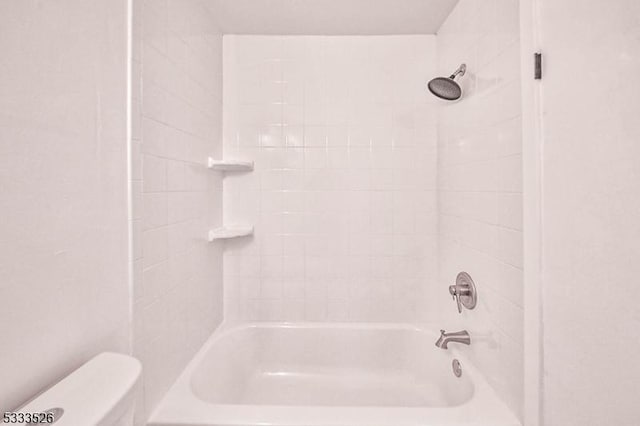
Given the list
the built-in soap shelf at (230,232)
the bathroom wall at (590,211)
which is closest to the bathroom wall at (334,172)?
the built-in soap shelf at (230,232)

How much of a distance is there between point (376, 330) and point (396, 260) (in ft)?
1.41

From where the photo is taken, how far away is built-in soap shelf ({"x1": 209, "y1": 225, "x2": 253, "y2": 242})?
151 cm

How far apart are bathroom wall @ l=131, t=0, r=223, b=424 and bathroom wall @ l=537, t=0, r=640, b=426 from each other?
1.21m

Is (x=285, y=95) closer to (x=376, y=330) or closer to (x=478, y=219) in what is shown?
(x=478, y=219)

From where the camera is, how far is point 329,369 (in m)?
1.70

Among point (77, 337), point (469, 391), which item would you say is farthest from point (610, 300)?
point (77, 337)

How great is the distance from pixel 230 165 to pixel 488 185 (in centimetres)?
124

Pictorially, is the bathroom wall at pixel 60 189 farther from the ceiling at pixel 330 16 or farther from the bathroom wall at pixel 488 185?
the bathroom wall at pixel 488 185

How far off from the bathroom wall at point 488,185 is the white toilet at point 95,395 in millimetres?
1103

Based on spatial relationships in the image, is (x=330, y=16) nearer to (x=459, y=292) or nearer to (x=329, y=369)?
(x=459, y=292)

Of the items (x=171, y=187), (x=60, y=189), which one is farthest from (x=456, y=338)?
(x=60, y=189)

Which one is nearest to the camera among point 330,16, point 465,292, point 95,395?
point 95,395

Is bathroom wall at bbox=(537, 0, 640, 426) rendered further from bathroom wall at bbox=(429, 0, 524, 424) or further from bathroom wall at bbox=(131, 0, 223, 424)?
bathroom wall at bbox=(131, 0, 223, 424)

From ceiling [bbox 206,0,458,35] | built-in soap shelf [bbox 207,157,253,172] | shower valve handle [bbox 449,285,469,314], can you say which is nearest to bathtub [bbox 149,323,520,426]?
shower valve handle [bbox 449,285,469,314]
